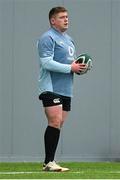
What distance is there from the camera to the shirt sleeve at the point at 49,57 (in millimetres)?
8227

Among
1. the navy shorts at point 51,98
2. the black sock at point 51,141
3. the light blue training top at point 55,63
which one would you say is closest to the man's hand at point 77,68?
the light blue training top at point 55,63

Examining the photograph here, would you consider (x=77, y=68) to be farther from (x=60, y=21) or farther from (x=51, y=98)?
(x=60, y=21)

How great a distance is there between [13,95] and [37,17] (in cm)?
114

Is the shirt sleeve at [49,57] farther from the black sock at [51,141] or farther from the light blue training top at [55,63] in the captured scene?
the black sock at [51,141]

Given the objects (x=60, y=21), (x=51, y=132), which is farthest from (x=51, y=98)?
(x=60, y=21)

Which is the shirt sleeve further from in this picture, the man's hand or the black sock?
the black sock

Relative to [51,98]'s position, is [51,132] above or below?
below

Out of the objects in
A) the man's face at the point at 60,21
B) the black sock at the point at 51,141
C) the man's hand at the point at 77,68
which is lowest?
the black sock at the point at 51,141

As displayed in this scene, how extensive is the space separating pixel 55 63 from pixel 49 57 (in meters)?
0.11

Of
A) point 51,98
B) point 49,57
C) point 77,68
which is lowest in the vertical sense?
point 51,98

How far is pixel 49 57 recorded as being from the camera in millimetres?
8289

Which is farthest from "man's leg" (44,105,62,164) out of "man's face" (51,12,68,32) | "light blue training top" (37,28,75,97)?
"man's face" (51,12,68,32)

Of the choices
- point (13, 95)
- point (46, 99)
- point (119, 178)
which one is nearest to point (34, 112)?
point (13, 95)

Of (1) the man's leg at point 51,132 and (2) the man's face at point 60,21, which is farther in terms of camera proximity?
(2) the man's face at point 60,21
